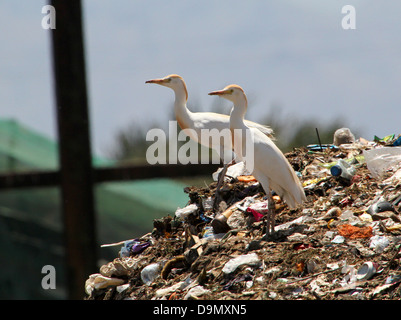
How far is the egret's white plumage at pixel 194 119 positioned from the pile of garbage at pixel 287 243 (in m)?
0.36

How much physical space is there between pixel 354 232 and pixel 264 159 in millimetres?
1068

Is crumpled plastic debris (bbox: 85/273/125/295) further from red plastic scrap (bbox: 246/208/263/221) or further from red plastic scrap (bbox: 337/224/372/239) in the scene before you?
red plastic scrap (bbox: 337/224/372/239)

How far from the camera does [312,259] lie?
17.0 feet

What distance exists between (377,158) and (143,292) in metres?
2.52

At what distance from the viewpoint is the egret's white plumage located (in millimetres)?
7516

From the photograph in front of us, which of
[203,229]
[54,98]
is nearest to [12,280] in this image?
[54,98]

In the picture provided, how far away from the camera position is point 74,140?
706cm

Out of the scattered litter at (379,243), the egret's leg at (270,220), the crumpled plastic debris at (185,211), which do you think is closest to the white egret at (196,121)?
the crumpled plastic debris at (185,211)

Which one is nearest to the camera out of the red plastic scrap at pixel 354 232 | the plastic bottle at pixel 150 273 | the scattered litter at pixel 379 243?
the scattered litter at pixel 379 243

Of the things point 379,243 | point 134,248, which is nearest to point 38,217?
point 134,248

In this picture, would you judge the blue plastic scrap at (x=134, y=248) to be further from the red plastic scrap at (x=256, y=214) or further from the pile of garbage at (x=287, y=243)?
the red plastic scrap at (x=256, y=214)

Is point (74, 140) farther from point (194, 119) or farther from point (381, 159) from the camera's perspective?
point (381, 159)

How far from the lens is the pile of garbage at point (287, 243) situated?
4.97 metres

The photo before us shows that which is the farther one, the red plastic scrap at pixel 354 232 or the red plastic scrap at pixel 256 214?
the red plastic scrap at pixel 256 214
